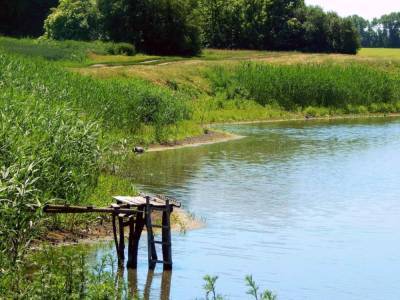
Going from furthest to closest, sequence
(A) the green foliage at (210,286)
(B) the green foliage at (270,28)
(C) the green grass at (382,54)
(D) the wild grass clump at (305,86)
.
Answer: (B) the green foliage at (270,28) → (C) the green grass at (382,54) → (D) the wild grass clump at (305,86) → (A) the green foliage at (210,286)

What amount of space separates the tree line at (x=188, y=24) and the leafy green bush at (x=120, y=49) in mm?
4702

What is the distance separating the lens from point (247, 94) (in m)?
61.8

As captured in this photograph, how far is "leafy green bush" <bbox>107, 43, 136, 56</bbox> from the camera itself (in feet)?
243

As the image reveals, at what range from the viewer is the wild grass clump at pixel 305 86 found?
62375 millimetres

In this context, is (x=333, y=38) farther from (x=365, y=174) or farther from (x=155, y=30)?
(x=365, y=174)

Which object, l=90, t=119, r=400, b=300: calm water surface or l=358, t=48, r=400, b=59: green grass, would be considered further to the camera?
l=358, t=48, r=400, b=59: green grass

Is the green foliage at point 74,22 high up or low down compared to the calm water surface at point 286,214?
up

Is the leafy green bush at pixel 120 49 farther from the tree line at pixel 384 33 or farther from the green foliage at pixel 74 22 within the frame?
the tree line at pixel 384 33

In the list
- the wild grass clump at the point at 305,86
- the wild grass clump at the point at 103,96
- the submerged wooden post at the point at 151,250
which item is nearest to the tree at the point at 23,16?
the wild grass clump at the point at 305,86

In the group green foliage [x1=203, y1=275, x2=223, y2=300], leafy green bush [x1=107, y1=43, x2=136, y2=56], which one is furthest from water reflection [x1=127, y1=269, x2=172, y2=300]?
leafy green bush [x1=107, y1=43, x2=136, y2=56]

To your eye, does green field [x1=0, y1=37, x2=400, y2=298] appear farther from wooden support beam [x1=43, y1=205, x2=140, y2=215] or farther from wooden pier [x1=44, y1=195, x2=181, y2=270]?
wooden pier [x1=44, y1=195, x2=181, y2=270]

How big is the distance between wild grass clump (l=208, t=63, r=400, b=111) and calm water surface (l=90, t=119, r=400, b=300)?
15508mm

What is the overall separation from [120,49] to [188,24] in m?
8.38

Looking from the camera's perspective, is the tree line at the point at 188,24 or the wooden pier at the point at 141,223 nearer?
the wooden pier at the point at 141,223
